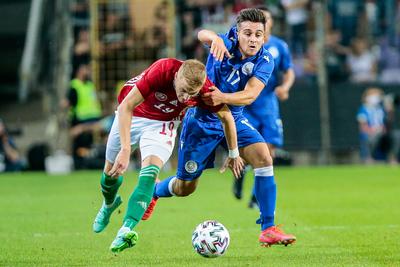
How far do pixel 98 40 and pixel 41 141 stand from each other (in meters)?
2.76

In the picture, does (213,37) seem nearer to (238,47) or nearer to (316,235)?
(238,47)

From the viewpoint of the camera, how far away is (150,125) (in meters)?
9.41

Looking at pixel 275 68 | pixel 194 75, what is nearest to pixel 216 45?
pixel 194 75

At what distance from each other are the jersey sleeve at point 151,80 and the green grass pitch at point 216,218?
54.4 inches

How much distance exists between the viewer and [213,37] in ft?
30.3

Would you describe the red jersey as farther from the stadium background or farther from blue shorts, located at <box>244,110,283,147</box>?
the stadium background

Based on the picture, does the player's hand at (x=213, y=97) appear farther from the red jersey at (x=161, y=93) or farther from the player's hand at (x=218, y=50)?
the player's hand at (x=218, y=50)

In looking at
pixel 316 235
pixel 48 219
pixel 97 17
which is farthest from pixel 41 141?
pixel 316 235

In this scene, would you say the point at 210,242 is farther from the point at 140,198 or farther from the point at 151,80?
the point at 151,80

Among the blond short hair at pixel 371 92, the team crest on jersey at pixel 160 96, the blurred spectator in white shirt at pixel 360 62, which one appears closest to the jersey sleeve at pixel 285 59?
the team crest on jersey at pixel 160 96

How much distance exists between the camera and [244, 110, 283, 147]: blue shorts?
43.1 ft

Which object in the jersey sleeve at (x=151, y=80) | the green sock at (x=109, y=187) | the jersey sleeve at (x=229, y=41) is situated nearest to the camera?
the jersey sleeve at (x=151, y=80)

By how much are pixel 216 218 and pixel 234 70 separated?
3.27m

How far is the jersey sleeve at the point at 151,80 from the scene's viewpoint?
8484 mm
